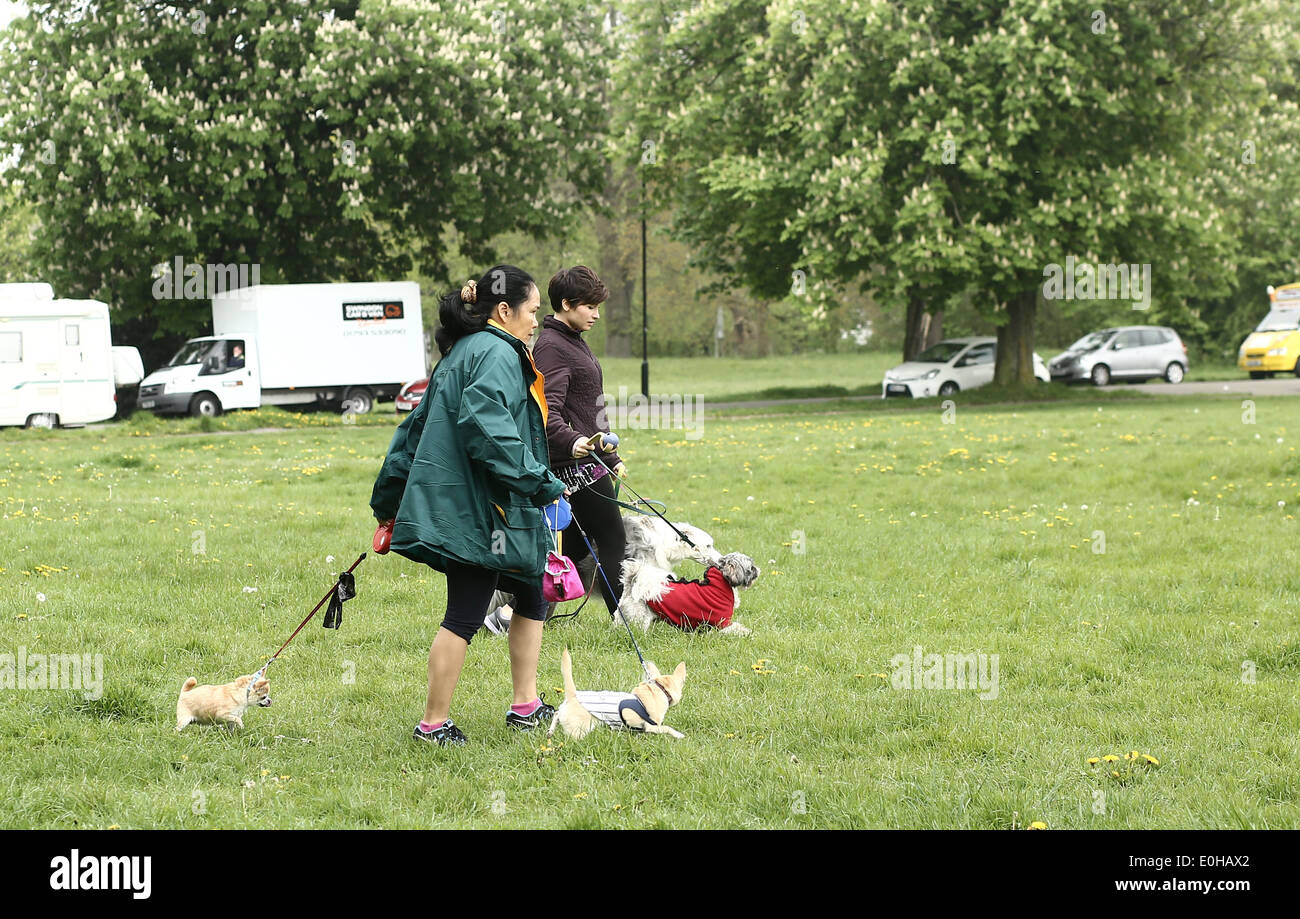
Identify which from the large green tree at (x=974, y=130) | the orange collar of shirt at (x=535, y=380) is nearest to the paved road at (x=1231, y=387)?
the large green tree at (x=974, y=130)

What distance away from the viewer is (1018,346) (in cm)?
2766

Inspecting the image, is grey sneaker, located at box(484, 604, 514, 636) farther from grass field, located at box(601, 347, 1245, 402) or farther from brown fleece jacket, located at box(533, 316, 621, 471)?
grass field, located at box(601, 347, 1245, 402)

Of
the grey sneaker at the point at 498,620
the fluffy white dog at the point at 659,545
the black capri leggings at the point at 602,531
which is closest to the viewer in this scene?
the black capri leggings at the point at 602,531

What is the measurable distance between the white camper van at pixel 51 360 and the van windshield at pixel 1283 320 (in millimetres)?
30309

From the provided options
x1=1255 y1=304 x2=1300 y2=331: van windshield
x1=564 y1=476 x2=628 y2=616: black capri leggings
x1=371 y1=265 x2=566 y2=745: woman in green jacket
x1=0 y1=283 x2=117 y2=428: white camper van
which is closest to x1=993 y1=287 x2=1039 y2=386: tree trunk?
x1=1255 y1=304 x2=1300 y2=331: van windshield

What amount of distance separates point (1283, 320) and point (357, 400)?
2573 cm

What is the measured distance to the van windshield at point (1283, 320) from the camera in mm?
34844

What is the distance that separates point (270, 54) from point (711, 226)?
1049 cm

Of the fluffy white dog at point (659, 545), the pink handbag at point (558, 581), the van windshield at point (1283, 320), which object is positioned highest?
the van windshield at point (1283, 320)

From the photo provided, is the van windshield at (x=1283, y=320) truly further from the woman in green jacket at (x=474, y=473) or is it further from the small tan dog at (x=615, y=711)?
the woman in green jacket at (x=474, y=473)

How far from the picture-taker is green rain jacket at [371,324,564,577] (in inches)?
180

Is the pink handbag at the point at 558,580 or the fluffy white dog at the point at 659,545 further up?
the pink handbag at the point at 558,580

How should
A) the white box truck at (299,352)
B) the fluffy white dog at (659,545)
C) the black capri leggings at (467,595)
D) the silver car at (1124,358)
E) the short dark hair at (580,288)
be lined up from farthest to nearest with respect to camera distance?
the silver car at (1124,358) < the white box truck at (299,352) < the fluffy white dog at (659,545) < the short dark hair at (580,288) < the black capri leggings at (467,595)
